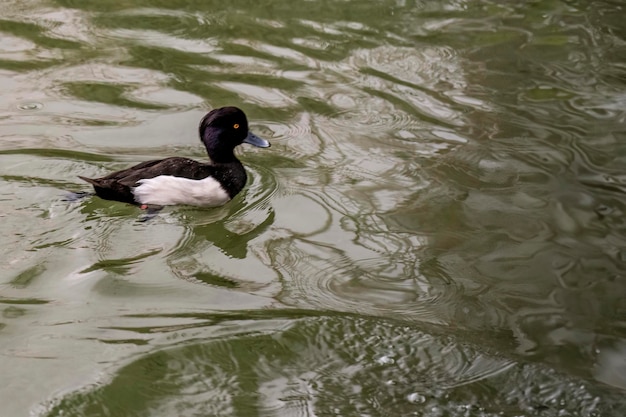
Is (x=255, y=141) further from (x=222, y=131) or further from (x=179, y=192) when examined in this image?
(x=179, y=192)

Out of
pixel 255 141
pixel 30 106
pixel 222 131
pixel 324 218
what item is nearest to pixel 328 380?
pixel 324 218

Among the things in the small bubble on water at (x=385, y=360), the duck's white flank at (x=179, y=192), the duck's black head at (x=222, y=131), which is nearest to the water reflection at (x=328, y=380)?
the small bubble on water at (x=385, y=360)

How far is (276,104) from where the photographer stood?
7.86 meters

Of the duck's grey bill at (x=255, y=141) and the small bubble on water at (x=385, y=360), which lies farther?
the duck's grey bill at (x=255, y=141)

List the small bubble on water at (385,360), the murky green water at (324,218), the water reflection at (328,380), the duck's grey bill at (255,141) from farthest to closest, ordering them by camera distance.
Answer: the duck's grey bill at (255,141), the small bubble on water at (385,360), the murky green water at (324,218), the water reflection at (328,380)

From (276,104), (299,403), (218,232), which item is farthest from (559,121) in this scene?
(299,403)

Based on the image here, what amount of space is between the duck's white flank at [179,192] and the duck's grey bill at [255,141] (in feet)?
1.89

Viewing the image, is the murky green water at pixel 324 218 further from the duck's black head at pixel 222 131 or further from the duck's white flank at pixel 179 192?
the duck's black head at pixel 222 131

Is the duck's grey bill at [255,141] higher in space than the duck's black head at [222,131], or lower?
lower

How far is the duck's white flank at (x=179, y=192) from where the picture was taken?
5949mm

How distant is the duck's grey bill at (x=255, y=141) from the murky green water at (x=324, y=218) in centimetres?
23

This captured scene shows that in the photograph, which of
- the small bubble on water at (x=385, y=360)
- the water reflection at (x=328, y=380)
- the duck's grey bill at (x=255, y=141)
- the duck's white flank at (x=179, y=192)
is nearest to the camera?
the water reflection at (x=328, y=380)

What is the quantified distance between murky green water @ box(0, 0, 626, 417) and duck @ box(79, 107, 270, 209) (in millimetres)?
119

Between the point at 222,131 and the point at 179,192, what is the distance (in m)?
0.63
